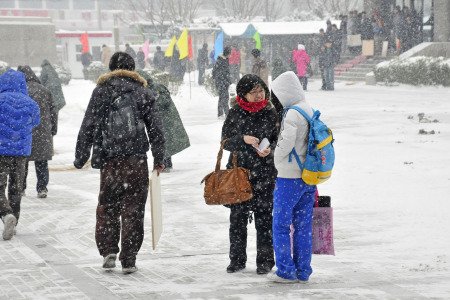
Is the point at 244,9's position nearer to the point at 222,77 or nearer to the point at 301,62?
the point at 301,62

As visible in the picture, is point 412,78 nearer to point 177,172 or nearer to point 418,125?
point 418,125

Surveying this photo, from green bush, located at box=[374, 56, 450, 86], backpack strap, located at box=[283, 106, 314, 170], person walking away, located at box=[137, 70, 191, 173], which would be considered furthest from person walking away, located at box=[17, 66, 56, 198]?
green bush, located at box=[374, 56, 450, 86]

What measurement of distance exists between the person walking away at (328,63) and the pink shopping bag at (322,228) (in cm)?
2348

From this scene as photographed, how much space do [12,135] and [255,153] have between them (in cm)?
289

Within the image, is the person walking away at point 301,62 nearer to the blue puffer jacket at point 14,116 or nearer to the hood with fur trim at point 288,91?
the blue puffer jacket at point 14,116

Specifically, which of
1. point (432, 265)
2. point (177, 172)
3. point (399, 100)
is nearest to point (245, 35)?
point (399, 100)

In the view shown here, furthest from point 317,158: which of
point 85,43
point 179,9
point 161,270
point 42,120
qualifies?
point 179,9

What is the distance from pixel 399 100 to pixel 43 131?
16.4m

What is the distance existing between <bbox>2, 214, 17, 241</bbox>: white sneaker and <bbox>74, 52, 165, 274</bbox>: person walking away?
1.83 meters

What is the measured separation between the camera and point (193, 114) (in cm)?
2447

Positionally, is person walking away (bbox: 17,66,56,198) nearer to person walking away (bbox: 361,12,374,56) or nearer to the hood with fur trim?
the hood with fur trim

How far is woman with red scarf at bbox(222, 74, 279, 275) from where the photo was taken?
7.07m

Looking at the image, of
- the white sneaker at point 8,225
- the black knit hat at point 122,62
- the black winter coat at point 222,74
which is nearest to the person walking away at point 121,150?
the black knit hat at point 122,62

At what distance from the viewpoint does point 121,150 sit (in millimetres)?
7102
